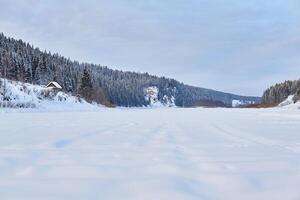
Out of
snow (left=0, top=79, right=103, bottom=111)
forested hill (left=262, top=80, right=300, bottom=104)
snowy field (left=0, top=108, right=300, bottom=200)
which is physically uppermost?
forested hill (left=262, top=80, right=300, bottom=104)

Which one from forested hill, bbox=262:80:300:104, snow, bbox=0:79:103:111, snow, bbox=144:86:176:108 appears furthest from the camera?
snow, bbox=144:86:176:108

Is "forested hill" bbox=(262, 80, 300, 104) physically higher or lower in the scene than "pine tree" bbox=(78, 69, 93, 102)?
higher

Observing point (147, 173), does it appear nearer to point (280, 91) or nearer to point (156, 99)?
point (280, 91)

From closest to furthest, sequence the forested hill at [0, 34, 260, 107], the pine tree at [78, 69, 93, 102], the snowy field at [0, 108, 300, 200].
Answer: the snowy field at [0, 108, 300, 200] < the pine tree at [78, 69, 93, 102] < the forested hill at [0, 34, 260, 107]

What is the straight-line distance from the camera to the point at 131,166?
4012mm

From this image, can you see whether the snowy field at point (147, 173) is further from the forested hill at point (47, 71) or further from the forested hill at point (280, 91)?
the forested hill at point (280, 91)

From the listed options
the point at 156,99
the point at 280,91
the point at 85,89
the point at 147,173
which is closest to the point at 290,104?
the point at 280,91

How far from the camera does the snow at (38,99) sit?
107 feet

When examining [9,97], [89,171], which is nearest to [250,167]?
[89,171]

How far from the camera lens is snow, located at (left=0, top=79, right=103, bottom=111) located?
32688mm

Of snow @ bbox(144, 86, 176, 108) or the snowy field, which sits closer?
the snowy field

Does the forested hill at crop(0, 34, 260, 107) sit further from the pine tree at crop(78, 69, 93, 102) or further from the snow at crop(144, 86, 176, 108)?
the snow at crop(144, 86, 176, 108)

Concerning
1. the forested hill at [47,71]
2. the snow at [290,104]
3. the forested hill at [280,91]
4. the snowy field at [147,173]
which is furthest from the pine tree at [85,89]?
the forested hill at [280,91]

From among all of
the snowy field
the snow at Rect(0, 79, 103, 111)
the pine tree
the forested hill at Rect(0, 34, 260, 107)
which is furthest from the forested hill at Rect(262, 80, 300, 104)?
the snowy field
